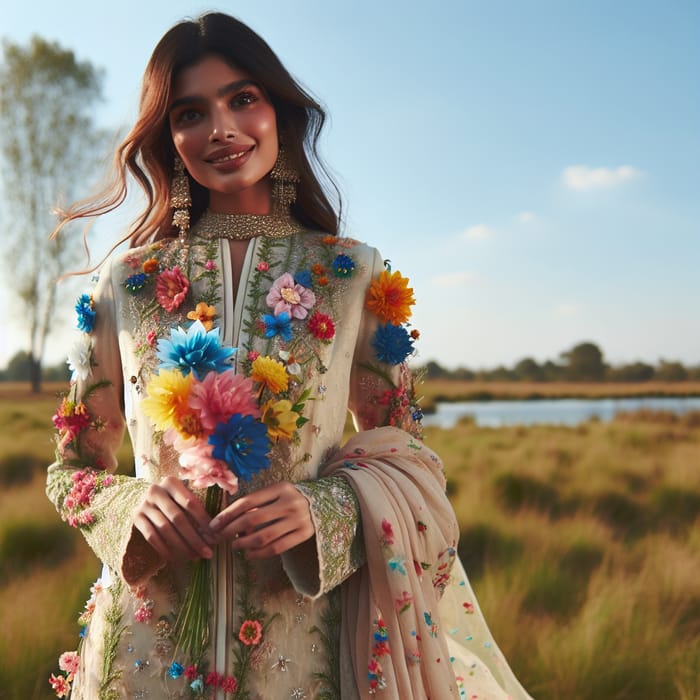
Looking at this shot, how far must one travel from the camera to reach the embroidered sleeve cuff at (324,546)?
1407 millimetres

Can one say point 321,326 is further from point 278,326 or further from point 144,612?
point 144,612

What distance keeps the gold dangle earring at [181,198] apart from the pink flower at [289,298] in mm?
352

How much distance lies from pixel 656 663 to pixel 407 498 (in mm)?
2805

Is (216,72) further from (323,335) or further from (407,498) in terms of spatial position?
(407,498)

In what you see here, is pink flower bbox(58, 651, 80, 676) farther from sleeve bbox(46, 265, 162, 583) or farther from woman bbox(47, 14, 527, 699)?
sleeve bbox(46, 265, 162, 583)

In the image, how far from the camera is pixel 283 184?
1957 millimetres

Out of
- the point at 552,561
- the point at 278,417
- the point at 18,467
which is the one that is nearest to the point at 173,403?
the point at 278,417

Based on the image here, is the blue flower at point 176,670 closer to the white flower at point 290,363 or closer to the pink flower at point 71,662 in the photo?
the pink flower at point 71,662

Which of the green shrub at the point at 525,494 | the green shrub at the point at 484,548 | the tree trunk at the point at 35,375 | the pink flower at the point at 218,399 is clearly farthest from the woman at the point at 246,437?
the tree trunk at the point at 35,375

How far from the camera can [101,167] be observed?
6.91 ft

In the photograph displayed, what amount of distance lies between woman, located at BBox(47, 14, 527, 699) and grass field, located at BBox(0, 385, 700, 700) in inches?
15.3

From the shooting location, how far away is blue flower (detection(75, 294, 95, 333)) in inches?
71.5

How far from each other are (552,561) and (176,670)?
4220 mm

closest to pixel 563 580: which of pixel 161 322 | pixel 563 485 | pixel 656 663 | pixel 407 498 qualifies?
pixel 656 663
